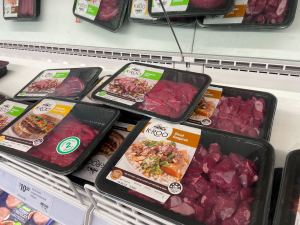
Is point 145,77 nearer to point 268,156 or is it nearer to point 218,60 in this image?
point 218,60

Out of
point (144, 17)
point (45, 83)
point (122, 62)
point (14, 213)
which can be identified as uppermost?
point (144, 17)

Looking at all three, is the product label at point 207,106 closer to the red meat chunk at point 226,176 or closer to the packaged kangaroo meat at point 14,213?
the red meat chunk at point 226,176

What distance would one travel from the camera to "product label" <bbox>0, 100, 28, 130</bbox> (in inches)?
44.3

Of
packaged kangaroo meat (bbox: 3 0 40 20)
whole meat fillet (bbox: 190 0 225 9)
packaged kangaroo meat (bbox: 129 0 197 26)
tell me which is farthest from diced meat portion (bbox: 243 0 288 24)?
packaged kangaroo meat (bbox: 3 0 40 20)

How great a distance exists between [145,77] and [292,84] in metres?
0.52

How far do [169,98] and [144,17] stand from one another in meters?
0.49

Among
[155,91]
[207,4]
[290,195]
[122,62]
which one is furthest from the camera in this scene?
[122,62]

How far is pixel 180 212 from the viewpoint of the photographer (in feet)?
2.17

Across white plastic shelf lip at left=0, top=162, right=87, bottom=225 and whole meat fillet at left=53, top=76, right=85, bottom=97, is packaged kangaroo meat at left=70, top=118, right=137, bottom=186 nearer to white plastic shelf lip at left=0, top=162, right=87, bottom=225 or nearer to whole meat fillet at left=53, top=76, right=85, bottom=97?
white plastic shelf lip at left=0, top=162, right=87, bottom=225

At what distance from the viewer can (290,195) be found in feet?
2.10

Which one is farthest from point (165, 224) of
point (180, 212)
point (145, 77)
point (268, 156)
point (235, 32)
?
point (235, 32)

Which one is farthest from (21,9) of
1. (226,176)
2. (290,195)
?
(290,195)

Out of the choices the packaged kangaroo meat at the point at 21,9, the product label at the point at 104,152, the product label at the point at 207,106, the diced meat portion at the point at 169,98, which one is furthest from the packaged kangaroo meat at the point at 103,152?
the packaged kangaroo meat at the point at 21,9

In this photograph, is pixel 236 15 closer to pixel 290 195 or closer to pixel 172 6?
pixel 172 6
